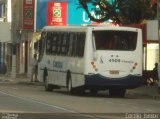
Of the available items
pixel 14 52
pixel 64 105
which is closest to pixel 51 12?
pixel 14 52

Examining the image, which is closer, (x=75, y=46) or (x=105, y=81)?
(x=105, y=81)

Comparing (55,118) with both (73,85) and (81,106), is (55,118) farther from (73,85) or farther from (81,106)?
(73,85)

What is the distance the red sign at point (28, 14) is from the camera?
53.6 metres

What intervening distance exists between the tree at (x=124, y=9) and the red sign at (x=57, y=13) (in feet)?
41.5

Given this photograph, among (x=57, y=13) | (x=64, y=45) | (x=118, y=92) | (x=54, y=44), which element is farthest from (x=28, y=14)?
(x=118, y=92)

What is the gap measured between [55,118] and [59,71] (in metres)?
14.3

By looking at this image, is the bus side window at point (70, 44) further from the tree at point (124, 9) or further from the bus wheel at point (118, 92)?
the tree at point (124, 9)

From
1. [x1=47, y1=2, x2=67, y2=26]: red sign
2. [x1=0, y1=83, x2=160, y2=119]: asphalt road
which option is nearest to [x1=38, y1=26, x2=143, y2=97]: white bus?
[x1=0, y1=83, x2=160, y2=119]: asphalt road

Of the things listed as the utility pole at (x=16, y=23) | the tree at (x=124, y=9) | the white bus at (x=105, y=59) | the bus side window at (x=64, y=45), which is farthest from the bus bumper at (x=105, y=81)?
the utility pole at (x=16, y=23)

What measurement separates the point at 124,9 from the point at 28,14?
18272 millimetres

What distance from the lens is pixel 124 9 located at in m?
36.6

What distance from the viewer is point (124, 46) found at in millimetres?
30719

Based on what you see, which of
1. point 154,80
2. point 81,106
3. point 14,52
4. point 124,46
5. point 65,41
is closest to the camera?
point 81,106

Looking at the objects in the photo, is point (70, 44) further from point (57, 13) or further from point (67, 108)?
point (57, 13)
